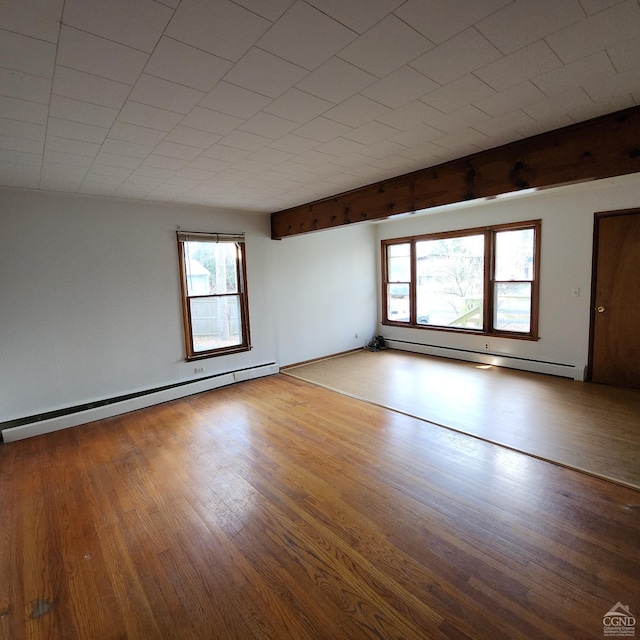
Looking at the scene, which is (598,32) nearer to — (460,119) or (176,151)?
(460,119)

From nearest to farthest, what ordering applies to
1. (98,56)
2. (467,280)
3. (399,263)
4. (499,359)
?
(98,56) < (499,359) < (467,280) < (399,263)

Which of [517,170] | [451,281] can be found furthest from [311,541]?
[451,281]

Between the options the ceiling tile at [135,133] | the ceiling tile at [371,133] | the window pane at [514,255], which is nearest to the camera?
the ceiling tile at [135,133]

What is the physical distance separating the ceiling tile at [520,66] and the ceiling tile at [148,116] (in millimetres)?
1800

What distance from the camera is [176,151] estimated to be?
9.05 ft

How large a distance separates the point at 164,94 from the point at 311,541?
2.69 m

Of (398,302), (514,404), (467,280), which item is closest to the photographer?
(514,404)

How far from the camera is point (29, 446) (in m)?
3.50

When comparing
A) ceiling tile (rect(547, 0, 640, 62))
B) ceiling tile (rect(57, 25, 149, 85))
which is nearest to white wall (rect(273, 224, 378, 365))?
ceiling tile (rect(57, 25, 149, 85))

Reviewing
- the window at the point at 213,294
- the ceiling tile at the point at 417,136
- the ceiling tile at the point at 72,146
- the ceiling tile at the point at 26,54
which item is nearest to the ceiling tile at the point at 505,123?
the ceiling tile at the point at 417,136

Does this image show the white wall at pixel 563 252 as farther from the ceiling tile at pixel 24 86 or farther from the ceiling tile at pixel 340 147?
the ceiling tile at pixel 24 86

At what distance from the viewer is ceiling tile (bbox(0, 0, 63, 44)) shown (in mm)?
1248

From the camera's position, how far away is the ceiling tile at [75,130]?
2210mm

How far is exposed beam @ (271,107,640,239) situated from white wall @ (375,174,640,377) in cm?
212
